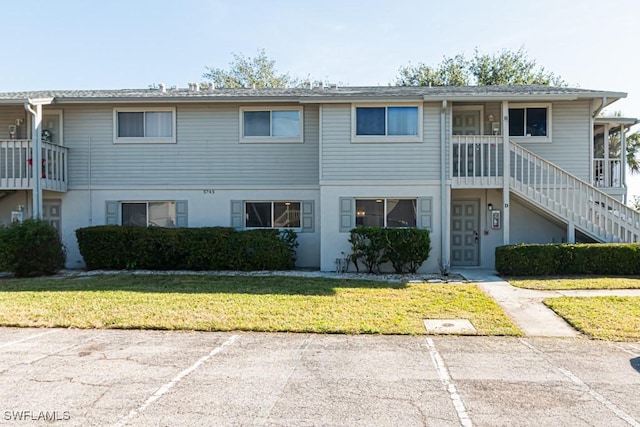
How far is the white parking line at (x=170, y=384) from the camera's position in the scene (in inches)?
158

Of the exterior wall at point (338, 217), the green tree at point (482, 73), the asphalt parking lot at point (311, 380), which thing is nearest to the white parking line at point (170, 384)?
the asphalt parking lot at point (311, 380)

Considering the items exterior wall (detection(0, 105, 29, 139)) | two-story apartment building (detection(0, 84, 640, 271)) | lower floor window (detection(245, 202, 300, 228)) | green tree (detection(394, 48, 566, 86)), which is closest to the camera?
two-story apartment building (detection(0, 84, 640, 271))

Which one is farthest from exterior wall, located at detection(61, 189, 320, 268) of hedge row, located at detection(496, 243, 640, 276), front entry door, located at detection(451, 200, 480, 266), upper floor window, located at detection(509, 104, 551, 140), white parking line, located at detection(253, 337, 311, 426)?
white parking line, located at detection(253, 337, 311, 426)

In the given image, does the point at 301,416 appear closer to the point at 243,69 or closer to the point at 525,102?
the point at 525,102

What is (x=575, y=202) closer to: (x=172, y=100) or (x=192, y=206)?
(x=192, y=206)

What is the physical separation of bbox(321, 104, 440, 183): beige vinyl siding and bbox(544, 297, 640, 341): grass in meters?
5.22

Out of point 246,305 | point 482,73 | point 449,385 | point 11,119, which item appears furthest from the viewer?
point 482,73

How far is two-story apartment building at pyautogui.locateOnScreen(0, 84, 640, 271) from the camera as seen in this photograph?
12.8 metres

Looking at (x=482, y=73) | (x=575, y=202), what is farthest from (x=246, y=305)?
(x=482, y=73)

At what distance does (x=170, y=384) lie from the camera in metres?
4.83

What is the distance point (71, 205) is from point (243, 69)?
2470 centimetres

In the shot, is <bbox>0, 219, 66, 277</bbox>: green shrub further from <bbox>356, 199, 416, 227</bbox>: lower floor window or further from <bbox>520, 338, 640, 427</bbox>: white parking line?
<bbox>520, 338, 640, 427</bbox>: white parking line

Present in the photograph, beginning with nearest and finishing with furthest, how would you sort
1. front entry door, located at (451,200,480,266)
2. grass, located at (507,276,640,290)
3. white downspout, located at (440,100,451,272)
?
grass, located at (507,276,640,290)
white downspout, located at (440,100,451,272)
front entry door, located at (451,200,480,266)

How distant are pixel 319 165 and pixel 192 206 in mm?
4166
